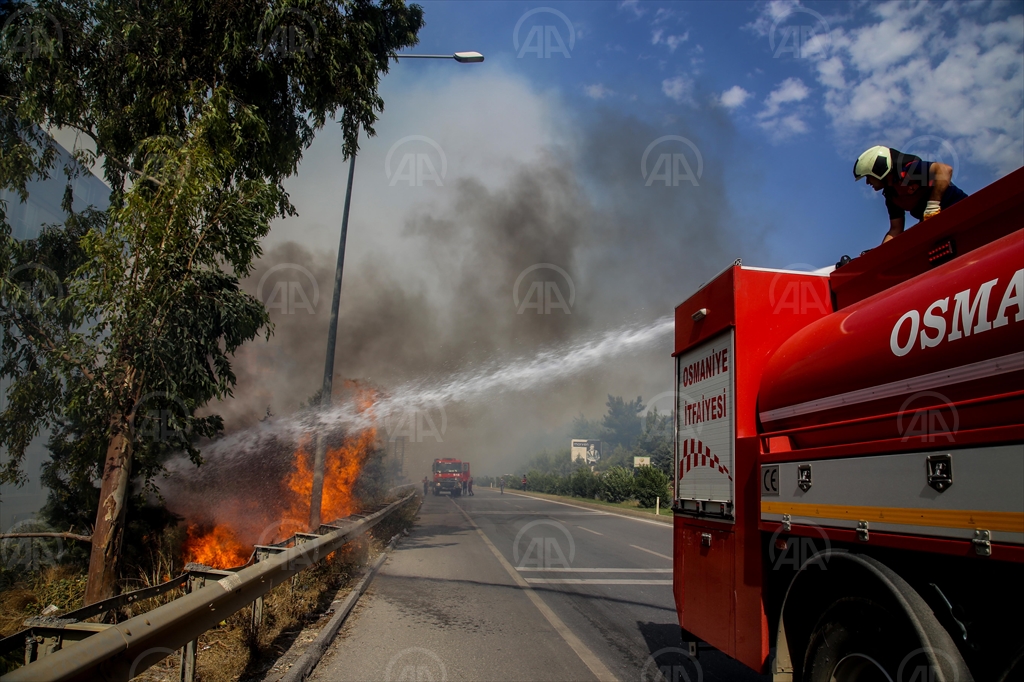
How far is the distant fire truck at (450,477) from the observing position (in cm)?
4362

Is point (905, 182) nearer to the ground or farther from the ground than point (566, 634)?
farther from the ground

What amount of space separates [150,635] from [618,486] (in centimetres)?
3145

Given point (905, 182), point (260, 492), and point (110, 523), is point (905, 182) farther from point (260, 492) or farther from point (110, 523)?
point (260, 492)

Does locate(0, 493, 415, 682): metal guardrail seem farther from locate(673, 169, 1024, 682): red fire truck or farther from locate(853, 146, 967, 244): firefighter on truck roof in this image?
locate(853, 146, 967, 244): firefighter on truck roof

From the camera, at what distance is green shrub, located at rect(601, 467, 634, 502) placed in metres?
32.2

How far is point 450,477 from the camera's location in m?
43.7

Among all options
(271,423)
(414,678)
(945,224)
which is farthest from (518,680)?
(271,423)

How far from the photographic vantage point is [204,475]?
1082 cm

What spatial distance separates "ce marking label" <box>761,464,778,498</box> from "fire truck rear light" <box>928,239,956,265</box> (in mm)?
1172

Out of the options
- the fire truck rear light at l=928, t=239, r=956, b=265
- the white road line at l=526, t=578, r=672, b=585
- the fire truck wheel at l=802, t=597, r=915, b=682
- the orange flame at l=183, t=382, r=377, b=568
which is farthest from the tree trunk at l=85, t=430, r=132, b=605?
the fire truck rear light at l=928, t=239, r=956, b=265

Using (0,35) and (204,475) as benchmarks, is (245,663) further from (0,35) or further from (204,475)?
(0,35)

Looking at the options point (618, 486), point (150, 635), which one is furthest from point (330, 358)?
point (618, 486)

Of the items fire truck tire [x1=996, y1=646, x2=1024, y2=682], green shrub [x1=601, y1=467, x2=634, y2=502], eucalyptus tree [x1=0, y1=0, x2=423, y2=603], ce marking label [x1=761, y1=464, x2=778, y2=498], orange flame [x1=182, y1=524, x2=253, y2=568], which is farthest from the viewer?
green shrub [x1=601, y1=467, x2=634, y2=502]

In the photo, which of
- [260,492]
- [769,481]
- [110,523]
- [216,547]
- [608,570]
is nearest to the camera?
[769,481]
